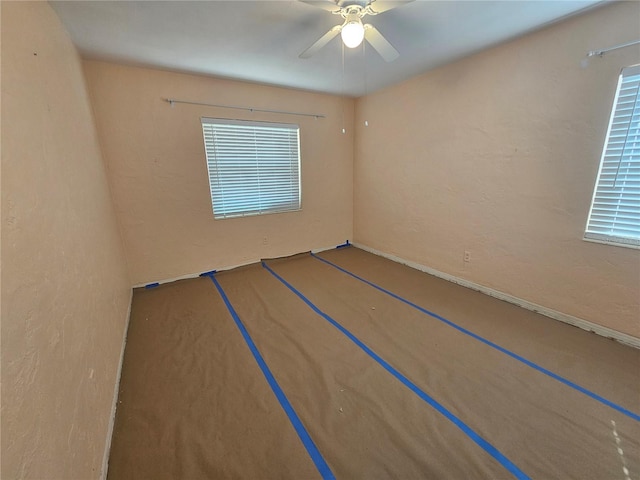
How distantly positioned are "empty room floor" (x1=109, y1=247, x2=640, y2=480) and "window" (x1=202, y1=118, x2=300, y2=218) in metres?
1.45

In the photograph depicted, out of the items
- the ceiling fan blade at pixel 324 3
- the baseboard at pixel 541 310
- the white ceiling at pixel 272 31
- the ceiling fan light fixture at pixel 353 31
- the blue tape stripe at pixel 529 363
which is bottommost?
the blue tape stripe at pixel 529 363

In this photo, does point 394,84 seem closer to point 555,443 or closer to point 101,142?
point 101,142

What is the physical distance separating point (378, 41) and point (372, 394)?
2360 millimetres

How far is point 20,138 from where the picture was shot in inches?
40.9

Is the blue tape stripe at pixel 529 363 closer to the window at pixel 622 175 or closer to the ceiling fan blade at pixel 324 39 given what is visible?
the window at pixel 622 175

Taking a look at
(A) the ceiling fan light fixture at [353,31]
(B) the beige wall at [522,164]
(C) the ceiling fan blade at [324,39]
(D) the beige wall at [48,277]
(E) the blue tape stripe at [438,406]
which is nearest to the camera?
(D) the beige wall at [48,277]

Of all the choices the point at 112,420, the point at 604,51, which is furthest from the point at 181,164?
the point at 604,51

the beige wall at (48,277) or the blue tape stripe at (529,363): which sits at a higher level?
the beige wall at (48,277)

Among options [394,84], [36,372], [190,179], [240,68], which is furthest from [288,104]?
[36,372]

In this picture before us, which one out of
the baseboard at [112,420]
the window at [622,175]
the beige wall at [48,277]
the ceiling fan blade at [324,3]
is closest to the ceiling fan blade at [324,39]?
the ceiling fan blade at [324,3]

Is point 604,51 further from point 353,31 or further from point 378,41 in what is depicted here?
point 353,31

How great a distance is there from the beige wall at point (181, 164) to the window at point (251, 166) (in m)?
0.10

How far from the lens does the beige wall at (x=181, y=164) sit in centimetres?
278

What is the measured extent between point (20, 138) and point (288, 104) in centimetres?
304
